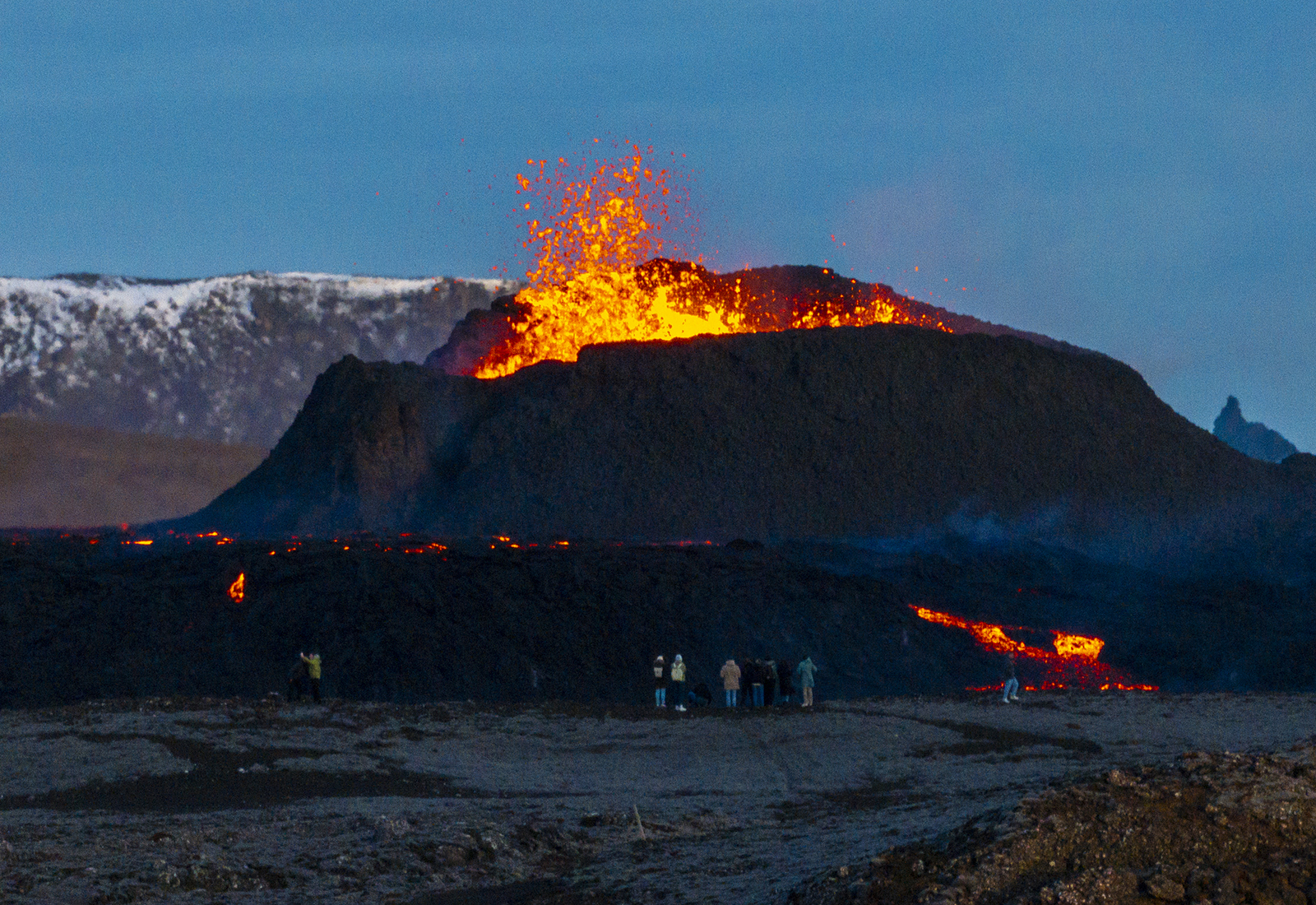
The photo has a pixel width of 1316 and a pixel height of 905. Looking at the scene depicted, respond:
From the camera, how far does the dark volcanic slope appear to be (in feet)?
167

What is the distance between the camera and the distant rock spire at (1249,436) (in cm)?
10725

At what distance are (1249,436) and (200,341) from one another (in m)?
88.1

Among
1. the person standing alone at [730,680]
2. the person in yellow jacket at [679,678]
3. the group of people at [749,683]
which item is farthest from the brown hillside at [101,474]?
the person standing alone at [730,680]

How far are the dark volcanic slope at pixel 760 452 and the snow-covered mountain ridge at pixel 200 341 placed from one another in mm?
72860

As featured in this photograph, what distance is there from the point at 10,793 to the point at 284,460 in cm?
3890

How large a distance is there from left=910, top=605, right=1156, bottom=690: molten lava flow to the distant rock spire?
74.4m

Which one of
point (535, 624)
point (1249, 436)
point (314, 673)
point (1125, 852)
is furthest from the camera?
point (1249, 436)

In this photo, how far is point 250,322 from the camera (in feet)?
447

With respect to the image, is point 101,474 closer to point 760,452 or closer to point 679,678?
point 760,452

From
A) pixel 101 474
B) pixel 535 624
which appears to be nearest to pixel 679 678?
pixel 535 624

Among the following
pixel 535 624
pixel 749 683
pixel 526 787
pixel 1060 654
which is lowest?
pixel 526 787

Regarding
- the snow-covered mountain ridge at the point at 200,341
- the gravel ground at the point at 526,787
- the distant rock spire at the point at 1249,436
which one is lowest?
the gravel ground at the point at 526,787

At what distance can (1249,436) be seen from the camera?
109062 millimetres

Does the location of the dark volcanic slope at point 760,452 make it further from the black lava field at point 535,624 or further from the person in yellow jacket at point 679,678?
the person in yellow jacket at point 679,678
